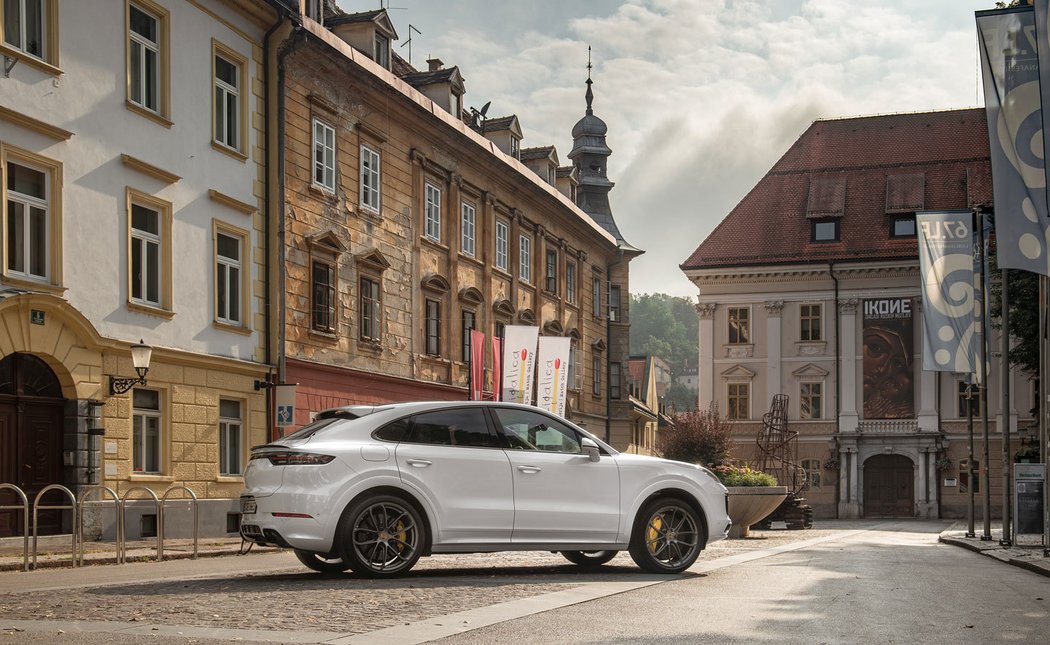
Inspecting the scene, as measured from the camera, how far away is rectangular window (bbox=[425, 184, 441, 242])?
35.5 meters

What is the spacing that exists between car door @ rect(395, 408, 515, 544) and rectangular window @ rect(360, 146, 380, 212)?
19.3m

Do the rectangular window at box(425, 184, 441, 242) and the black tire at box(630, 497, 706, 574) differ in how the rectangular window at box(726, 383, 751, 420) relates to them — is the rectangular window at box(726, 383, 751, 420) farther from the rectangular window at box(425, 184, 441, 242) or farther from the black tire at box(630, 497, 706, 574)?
the black tire at box(630, 497, 706, 574)

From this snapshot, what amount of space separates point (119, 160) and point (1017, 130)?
1406 cm

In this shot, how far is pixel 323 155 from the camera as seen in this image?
29625mm

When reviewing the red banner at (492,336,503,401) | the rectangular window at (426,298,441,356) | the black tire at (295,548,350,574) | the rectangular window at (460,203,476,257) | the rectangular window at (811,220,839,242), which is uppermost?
the rectangular window at (811,220,839,242)

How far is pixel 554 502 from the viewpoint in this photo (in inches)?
504

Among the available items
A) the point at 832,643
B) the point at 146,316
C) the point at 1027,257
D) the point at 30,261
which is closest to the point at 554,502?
the point at 832,643

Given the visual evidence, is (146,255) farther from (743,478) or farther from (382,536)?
(382,536)

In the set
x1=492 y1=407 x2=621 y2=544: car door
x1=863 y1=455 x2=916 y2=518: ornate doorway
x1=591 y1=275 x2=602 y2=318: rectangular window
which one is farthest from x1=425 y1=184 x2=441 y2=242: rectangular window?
x1=863 y1=455 x2=916 y2=518: ornate doorway

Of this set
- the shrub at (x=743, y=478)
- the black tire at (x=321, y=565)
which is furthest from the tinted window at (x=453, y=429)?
the shrub at (x=743, y=478)

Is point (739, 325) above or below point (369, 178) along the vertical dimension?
below

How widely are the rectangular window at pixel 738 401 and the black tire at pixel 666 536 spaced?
50325 mm

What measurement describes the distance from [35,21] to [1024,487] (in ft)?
59.6

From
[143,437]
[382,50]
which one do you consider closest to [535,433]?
[143,437]
